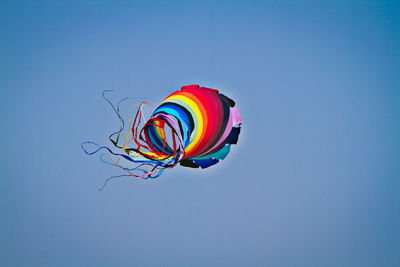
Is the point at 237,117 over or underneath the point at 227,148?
over

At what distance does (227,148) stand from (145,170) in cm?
119

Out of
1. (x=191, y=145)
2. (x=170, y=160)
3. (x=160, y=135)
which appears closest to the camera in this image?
(x=170, y=160)

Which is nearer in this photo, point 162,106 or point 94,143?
point 162,106

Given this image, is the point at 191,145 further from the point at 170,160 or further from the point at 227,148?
the point at 227,148

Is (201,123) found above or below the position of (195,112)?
below

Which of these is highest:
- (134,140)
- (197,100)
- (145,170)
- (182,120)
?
(197,100)

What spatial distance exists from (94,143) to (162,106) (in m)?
1.05

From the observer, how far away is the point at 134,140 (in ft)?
13.0

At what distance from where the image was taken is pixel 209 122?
4.08m

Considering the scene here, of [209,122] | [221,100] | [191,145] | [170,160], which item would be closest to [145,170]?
[170,160]

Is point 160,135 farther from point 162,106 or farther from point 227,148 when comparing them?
point 227,148

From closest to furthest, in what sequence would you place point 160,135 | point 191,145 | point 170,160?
point 170,160, point 191,145, point 160,135

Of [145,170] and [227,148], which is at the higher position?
[227,148]

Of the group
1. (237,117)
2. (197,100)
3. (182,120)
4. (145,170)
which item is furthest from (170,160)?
(237,117)
